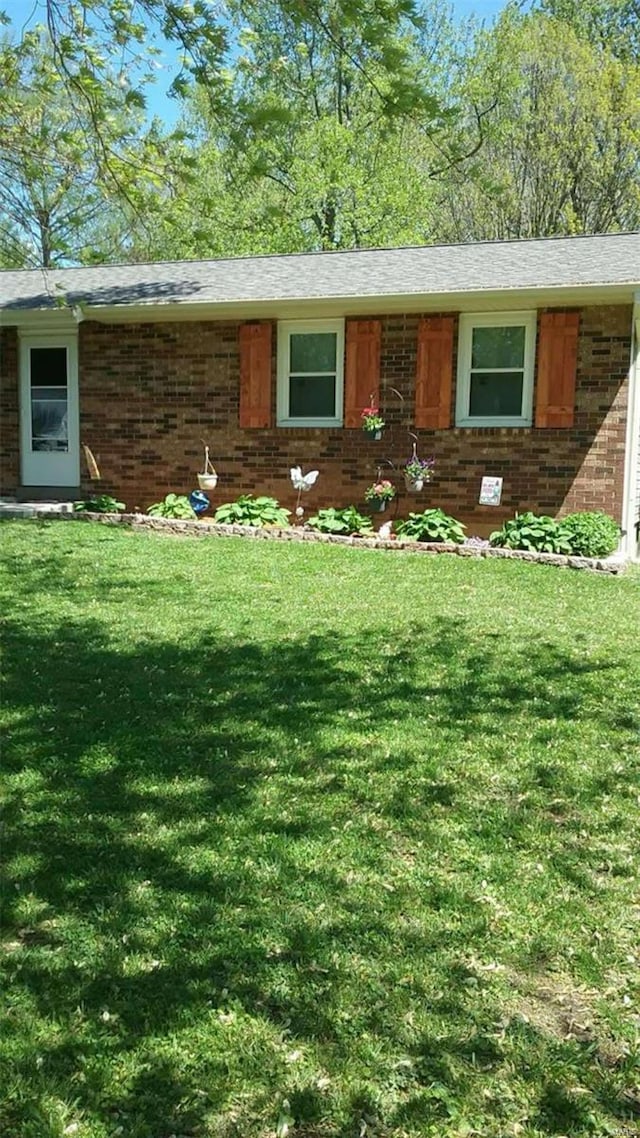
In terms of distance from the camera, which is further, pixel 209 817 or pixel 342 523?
pixel 342 523

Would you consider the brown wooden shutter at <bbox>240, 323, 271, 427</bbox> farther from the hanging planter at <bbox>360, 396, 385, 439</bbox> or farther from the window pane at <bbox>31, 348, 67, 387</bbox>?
the window pane at <bbox>31, 348, 67, 387</bbox>

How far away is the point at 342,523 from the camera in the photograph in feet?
36.1

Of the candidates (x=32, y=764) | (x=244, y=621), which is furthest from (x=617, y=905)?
(x=244, y=621)

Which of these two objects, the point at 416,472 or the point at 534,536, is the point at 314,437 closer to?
the point at 416,472

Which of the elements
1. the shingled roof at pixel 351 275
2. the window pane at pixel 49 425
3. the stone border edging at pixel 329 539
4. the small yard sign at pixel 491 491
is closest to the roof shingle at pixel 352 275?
the shingled roof at pixel 351 275

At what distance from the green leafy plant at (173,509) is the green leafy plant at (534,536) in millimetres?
4003

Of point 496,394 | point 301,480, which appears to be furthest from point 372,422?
point 496,394

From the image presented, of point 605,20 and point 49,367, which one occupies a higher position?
point 605,20

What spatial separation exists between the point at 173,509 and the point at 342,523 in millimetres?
2367

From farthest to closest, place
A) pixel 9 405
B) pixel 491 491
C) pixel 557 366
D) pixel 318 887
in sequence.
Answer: pixel 9 405, pixel 491 491, pixel 557 366, pixel 318 887

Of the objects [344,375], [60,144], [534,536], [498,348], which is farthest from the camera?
[344,375]

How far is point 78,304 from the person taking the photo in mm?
11516

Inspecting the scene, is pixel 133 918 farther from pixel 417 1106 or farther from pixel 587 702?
pixel 587 702

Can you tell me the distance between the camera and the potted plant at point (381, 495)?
11055 millimetres
